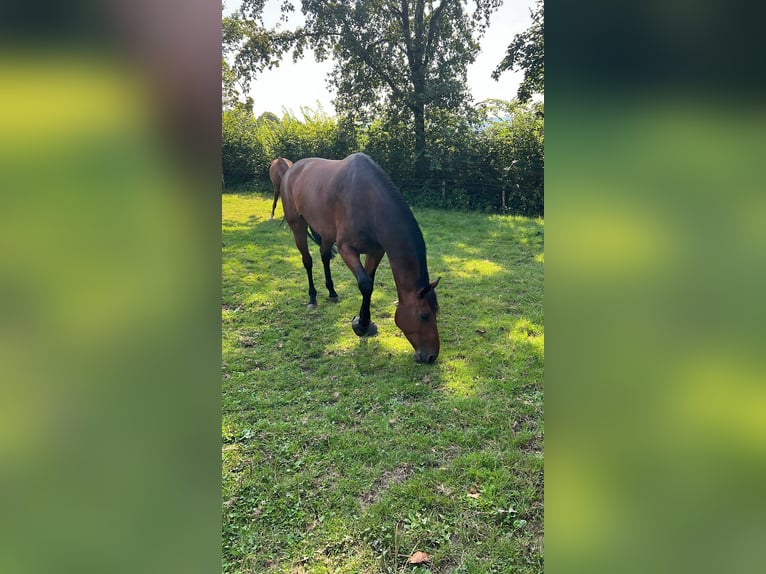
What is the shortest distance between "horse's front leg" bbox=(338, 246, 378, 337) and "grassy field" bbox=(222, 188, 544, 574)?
0.44 feet

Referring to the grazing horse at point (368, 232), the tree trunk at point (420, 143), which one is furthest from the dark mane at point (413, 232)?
the tree trunk at point (420, 143)

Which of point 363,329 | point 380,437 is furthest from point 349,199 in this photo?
point 380,437

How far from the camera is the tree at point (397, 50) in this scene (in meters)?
6.65

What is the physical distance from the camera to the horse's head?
3365 millimetres

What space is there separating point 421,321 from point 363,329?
2.97 ft

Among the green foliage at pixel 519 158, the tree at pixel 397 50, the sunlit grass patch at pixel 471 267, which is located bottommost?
the sunlit grass patch at pixel 471 267
